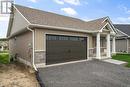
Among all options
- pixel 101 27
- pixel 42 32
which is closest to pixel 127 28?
pixel 101 27

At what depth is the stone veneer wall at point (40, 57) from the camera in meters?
10.4

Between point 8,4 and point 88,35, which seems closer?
point 88,35

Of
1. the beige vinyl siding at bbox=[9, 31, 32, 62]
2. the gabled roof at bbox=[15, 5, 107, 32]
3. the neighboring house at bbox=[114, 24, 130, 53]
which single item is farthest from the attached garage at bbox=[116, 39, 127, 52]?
the beige vinyl siding at bbox=[9, 31, 32, 62]

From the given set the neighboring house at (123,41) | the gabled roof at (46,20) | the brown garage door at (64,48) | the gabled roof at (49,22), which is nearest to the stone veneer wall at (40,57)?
the brown garage door at (64,48)

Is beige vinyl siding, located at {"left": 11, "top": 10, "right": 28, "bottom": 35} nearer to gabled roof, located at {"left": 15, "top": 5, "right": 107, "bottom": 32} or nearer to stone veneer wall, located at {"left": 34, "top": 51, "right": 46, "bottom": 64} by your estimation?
gabled roof, located at {"left": 15, "top": 5, "right": 107, "bottom": 32}

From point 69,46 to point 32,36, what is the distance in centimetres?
376

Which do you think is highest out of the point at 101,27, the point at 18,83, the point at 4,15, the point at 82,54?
the point at 4,15

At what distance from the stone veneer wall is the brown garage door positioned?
41 centimetres

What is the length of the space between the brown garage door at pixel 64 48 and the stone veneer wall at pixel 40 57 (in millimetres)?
406

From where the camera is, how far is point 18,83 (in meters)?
7.28

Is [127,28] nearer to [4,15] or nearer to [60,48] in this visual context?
[60,48]

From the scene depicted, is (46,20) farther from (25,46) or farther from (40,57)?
(40,57)

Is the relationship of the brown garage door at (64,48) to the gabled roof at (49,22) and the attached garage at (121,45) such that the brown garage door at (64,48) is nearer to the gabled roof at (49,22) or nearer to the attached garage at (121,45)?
the gabled roof at (49,22)

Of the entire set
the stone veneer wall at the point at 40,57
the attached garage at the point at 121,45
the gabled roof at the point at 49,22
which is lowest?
the stone veneer wall at the point at 40,57
